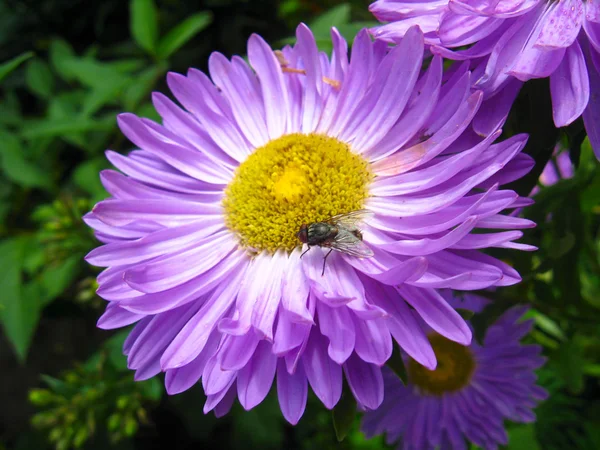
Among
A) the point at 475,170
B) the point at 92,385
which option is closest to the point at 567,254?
the point at 475,170

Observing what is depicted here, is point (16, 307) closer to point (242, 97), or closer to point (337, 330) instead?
point (242, 97)

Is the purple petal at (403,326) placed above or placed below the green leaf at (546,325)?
above

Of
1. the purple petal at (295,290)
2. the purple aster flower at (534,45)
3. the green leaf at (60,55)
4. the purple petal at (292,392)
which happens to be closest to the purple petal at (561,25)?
the purple aster flower at (534,45)

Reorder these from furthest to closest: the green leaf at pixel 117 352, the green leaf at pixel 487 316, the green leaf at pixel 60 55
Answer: the green leaf at pixel 60 55 < the green leaf at pixel 117 352 < the green leaf at pixel 487 316

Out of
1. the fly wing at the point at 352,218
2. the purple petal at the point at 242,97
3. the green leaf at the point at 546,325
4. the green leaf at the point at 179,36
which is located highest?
the green leaf at the point at 179,36

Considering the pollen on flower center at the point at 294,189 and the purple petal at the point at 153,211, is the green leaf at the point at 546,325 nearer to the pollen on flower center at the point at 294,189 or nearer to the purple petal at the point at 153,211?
the pollen on flower center at the point at 294,189

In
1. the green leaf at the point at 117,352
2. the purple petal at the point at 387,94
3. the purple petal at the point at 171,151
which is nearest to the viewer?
the purple petal at the point at 387,94

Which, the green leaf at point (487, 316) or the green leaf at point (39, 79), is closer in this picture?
the green leaf at point (487, 316)
